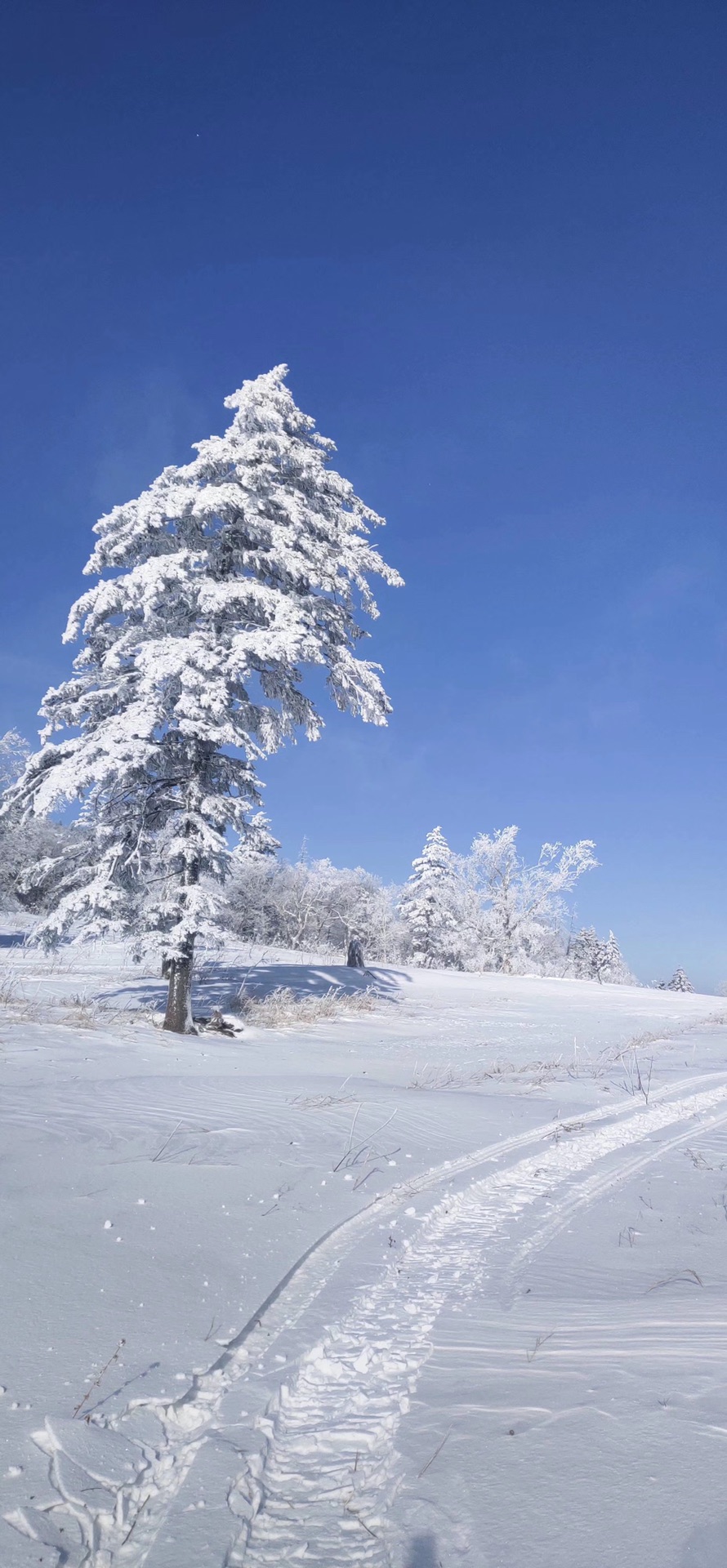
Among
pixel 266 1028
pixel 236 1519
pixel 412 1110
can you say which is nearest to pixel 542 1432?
pixel 236 1519

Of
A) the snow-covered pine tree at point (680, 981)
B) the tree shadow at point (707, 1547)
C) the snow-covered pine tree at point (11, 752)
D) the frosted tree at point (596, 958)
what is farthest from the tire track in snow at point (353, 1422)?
the snow-covered pine tree at point (680, 981)

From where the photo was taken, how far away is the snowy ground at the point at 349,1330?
6.05 feet

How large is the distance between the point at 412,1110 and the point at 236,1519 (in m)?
5.10

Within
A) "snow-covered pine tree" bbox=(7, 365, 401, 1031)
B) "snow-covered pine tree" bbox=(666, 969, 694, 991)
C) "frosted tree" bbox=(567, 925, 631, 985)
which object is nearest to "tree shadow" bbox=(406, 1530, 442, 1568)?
"snow-covered pine tree" bbox=(7, 365, 401, 1031)

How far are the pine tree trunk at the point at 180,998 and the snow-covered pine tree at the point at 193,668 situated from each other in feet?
0.07

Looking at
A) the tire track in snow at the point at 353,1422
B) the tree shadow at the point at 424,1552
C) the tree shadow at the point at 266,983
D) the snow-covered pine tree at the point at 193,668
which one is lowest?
the tree shadow at the point at 266,983

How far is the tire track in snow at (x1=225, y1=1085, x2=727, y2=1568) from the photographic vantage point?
1.82 meters

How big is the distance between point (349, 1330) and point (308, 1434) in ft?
2.14

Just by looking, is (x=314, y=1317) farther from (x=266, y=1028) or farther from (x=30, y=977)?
(x=30, y=977)

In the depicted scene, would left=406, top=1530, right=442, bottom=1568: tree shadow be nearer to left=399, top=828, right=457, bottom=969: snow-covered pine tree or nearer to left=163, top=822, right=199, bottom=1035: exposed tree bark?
left=163, top=822, right=199, bottom=1035: exposed tree bark

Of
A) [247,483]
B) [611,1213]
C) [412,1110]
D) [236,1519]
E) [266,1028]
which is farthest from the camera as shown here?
[266,1028]

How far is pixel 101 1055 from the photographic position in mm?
7367

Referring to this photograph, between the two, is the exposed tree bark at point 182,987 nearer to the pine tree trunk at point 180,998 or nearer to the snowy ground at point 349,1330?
the pine tree trunk at point 180,998

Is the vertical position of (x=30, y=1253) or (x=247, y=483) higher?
(x=247, y=483)
